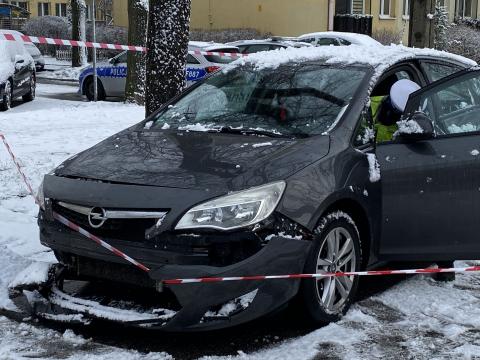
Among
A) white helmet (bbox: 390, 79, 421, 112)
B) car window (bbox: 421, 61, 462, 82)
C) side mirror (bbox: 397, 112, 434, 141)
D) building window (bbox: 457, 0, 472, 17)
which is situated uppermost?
building window (bbox: 457, 0, 472, 17)

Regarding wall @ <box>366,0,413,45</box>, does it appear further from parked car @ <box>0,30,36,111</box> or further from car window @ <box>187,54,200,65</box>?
parked car @ <box>0,30,36,111</box>

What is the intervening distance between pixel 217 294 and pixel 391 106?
2.09 meters

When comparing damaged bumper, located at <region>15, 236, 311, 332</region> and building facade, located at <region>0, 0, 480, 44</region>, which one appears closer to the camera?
damaged bumper, located at <region>15, 236, 311, 332</region>

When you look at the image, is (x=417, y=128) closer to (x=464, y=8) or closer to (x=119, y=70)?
(x=119, y=70)

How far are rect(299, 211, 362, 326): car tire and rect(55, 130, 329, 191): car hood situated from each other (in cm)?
41

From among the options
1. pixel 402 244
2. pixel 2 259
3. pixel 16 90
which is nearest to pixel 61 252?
pixel 2 259

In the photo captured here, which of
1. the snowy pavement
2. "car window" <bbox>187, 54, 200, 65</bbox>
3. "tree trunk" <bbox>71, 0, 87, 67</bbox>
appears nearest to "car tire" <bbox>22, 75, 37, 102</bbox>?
"car window" <bbox>187, 54, 200, 65</bbox>

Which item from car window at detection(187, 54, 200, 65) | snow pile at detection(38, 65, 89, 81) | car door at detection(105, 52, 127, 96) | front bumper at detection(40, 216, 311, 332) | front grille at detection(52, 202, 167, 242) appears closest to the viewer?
front bumper at detection(40, 216, 311, 332)

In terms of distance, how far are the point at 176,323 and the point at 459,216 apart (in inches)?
79.8

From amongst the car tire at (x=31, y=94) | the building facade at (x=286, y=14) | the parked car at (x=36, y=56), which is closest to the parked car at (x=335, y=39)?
the car tire at (x=31, y=94)

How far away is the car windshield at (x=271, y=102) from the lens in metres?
4.89

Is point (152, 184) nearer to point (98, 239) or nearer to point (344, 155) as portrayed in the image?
point (98, 239)

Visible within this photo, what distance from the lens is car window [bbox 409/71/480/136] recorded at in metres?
5.07

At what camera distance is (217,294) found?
3.88 m
